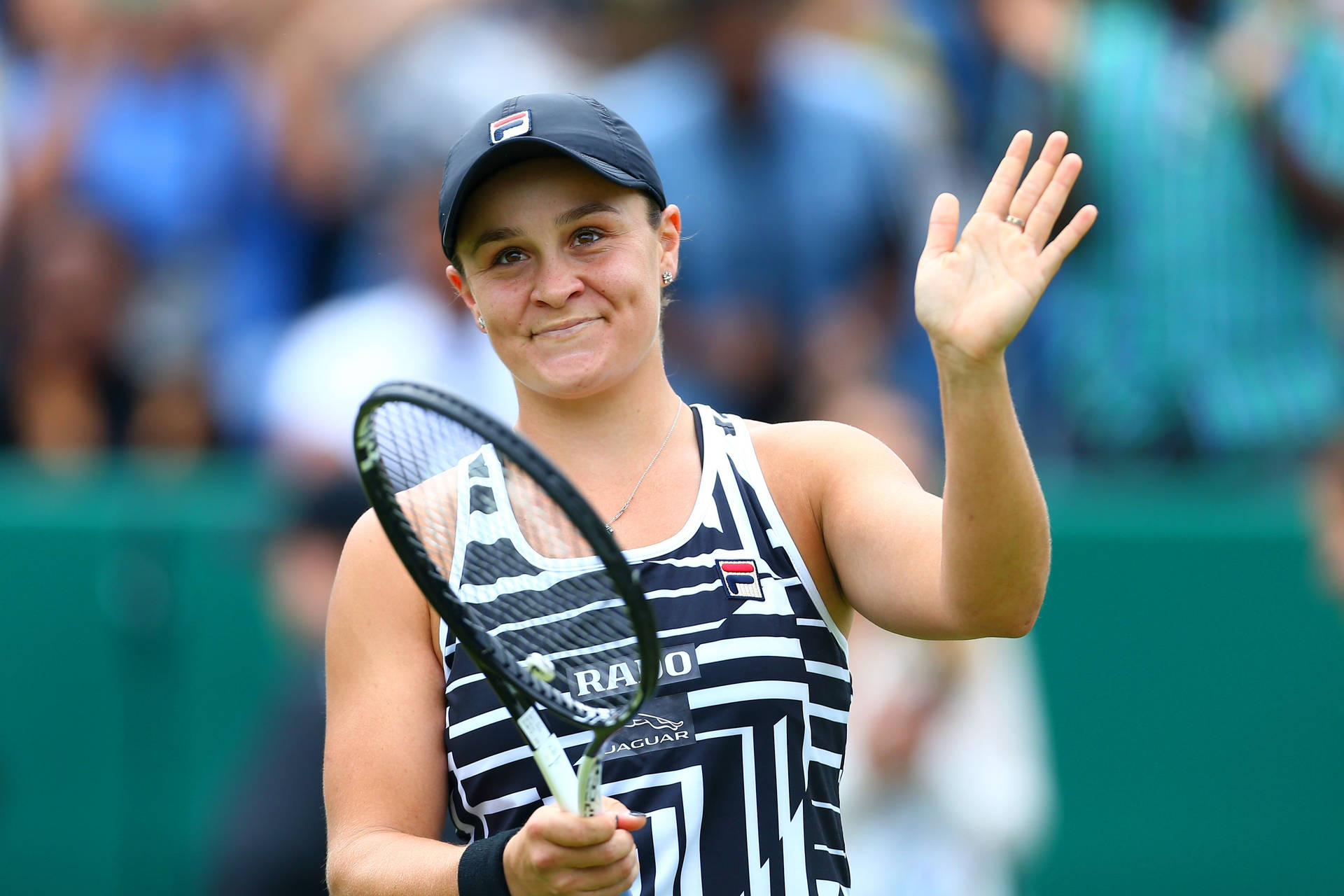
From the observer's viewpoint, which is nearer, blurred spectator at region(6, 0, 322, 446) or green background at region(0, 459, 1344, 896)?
green background at region(0, 459, 1344, 896)

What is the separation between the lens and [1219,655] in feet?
19.7

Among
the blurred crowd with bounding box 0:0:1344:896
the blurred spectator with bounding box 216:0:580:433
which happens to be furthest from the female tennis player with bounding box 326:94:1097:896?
the blurred spectator with bounding box 216:0:580:433

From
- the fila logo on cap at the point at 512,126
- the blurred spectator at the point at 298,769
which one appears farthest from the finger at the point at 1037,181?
the blurred spectator at the point at 298,769

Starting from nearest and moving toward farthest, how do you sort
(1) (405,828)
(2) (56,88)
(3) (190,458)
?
(1) (405,828)
(3) (190,458)
(2) (56,88)

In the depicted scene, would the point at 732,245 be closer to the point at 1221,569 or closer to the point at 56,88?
the point at 1221,569

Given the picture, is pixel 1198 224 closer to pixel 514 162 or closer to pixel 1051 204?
pixel 1051 204

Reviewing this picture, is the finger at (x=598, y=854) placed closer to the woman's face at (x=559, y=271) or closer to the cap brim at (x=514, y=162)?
the woman's face at (x=559, y=271)

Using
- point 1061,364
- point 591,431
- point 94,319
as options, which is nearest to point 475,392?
point 94,319

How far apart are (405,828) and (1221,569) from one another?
4.31 metres

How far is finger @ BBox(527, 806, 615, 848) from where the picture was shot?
6.96ft

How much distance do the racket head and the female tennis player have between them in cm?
6

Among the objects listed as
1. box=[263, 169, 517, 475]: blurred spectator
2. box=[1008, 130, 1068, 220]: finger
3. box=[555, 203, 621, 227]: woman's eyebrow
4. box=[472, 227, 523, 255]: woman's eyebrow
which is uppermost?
box=[263, 169, 517, 475]: blurred spectator

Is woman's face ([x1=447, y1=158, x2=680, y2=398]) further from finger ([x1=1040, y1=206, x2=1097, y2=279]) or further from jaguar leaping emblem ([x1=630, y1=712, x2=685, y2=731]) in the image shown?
finger ([x1=1040, y1=206, x2=1097, y2=279])

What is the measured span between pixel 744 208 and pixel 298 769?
9.97 feet
